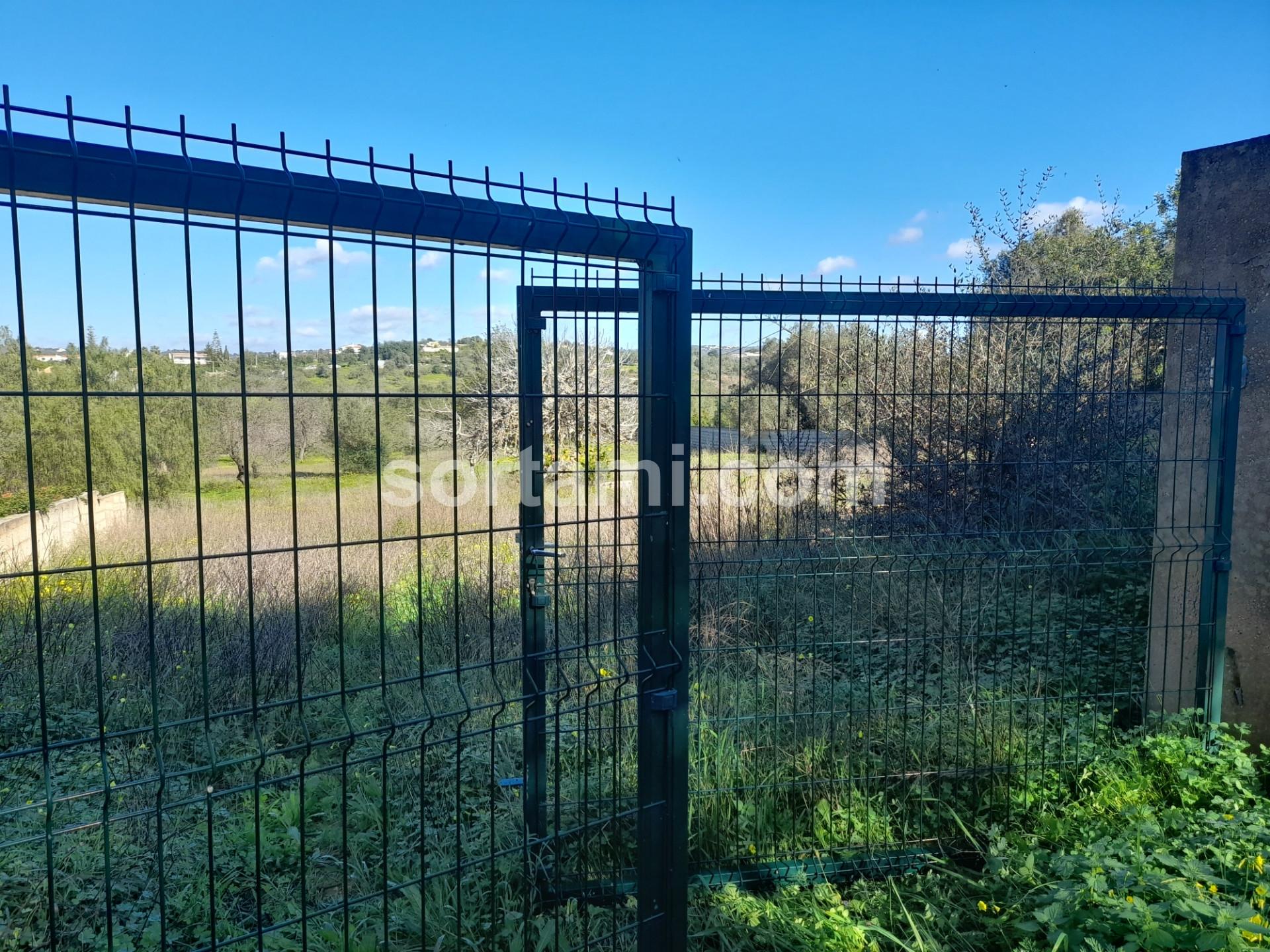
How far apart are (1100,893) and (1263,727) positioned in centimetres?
247

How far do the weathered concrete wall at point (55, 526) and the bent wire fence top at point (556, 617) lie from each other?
0.08 metres

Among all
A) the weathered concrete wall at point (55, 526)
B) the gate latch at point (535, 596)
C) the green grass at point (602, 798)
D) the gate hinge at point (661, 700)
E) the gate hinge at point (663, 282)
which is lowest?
the green grass at point (602, 798)

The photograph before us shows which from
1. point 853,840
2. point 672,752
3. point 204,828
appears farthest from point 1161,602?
point 204,828

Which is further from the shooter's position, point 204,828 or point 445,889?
point 204,828

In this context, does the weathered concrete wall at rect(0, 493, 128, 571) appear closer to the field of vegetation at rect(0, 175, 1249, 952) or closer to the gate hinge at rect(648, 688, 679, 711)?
the field of vegetation at rect(0, 175, 1249, 952)

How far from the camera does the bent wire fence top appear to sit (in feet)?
6.76

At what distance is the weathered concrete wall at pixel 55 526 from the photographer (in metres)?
7.52

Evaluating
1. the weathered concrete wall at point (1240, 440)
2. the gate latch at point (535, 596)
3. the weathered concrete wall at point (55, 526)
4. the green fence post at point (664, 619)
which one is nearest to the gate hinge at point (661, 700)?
the green fence post at point (664, 619)

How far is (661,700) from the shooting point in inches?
101

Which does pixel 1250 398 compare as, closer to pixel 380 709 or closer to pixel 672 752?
pixel 672 752

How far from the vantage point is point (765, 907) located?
329 cm

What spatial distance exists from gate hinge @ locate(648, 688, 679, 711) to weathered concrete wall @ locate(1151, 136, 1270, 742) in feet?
10.3

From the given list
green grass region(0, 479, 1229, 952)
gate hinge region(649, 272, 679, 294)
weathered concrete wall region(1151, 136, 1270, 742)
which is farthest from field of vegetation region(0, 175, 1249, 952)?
gate hinge region(649, 272, 679, 294)

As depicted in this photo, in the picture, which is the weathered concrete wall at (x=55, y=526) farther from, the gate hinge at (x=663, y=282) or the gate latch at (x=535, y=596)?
the gate hinge at (x=663, y=282)
